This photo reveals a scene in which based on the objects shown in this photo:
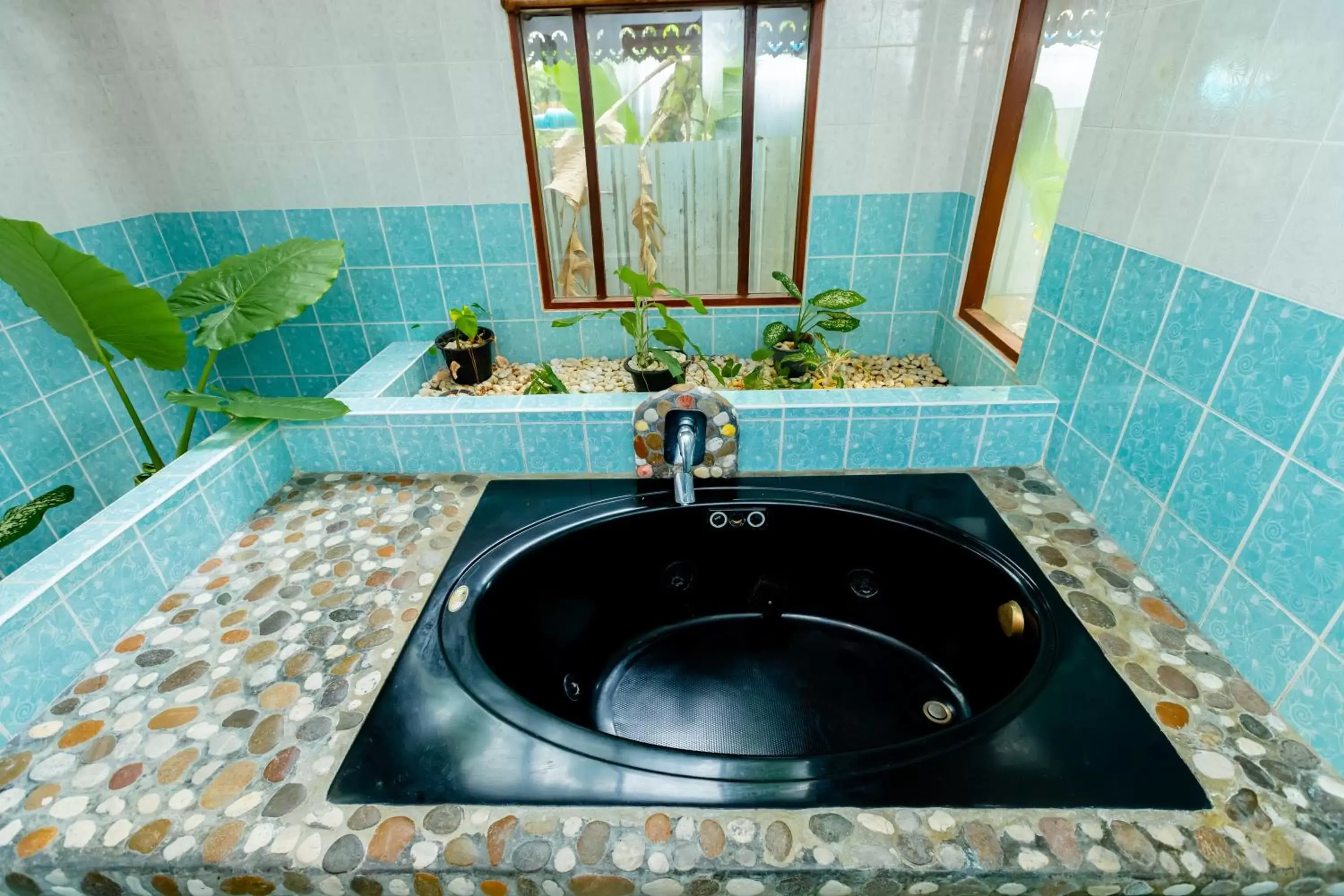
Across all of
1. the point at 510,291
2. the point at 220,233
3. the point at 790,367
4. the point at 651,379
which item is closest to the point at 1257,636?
the point at 790,367

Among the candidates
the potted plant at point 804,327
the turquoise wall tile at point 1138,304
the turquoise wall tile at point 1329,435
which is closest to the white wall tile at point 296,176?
the potted plant at point 804,327

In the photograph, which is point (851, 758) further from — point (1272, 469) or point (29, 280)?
point (29, 280)

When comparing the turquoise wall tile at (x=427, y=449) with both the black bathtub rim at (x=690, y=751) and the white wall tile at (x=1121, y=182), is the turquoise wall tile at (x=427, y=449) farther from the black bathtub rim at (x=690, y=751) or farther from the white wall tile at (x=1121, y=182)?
the white wall tile at (x=1121, y=182)

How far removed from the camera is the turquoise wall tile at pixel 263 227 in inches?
87.7

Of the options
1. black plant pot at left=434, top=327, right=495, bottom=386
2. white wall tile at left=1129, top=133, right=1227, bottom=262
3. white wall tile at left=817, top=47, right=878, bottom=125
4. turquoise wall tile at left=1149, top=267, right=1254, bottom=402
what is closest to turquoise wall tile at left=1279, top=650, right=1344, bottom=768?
turquoise wall tile at left=1149, top=267, right=1254, bottom=402

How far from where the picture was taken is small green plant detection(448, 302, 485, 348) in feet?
7.18

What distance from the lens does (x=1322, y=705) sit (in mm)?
752

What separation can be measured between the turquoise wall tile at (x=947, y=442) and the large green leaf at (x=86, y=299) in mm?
1690

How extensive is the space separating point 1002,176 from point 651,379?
51.2 inches

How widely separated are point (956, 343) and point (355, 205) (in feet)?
7.28

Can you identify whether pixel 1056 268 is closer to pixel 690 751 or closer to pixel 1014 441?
pixel 1014 441

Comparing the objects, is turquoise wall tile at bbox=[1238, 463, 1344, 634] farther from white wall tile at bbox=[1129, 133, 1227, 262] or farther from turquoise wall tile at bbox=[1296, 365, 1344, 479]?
white wall tile at bbox=[1129, 133, 1227, 262]

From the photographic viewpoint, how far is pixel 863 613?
143 cm

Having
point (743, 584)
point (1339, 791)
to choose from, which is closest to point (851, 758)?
point (1339, 791)
